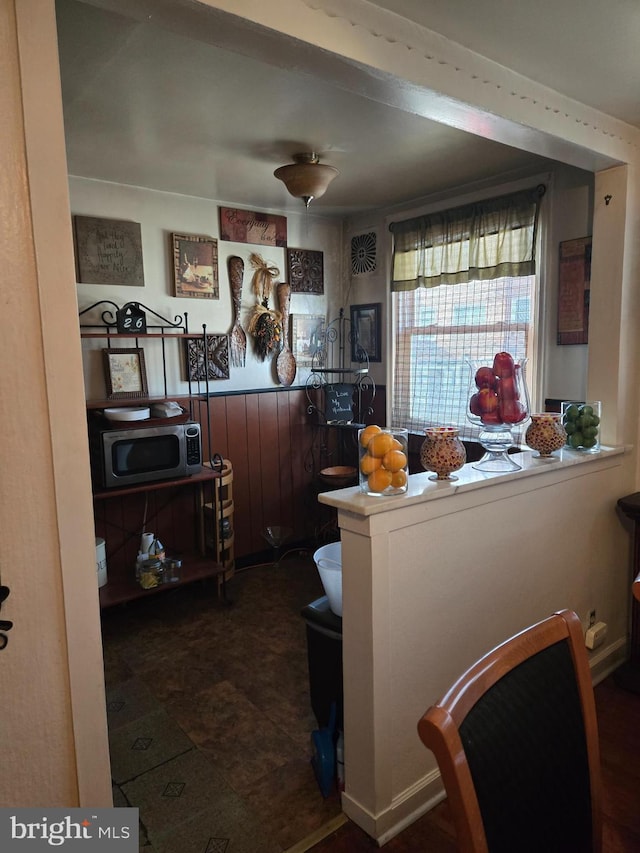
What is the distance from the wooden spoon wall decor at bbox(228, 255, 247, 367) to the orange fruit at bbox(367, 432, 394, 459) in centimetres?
216

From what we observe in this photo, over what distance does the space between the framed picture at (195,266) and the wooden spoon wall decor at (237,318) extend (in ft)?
0.35

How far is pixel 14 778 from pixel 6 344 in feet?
2.64

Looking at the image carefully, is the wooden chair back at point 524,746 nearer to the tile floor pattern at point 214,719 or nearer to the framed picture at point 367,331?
the tile floor pattern at point 214,719

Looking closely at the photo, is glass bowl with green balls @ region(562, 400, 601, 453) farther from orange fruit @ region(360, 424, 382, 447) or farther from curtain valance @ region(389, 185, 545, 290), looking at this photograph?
orange fruit @ region(360, 424, 382, 447)

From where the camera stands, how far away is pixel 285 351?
3.89m

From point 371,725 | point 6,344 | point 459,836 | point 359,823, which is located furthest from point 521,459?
point 6,344

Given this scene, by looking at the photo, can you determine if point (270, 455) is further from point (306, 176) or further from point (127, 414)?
point (306, 176)

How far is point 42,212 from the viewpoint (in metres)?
1.00

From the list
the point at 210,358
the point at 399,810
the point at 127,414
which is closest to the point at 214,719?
the point at 399,810

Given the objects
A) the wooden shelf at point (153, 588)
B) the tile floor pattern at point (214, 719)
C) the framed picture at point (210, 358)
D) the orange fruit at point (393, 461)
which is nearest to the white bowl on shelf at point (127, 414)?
the framed picture at point (210, 358)

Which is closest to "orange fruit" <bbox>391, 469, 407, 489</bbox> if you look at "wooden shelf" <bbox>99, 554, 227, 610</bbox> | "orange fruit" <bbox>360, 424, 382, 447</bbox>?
"orange fruit" <bbox>360, 424, 382, 447</bbox>

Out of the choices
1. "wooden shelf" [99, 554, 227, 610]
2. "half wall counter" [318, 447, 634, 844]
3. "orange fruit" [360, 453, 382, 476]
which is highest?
"orange fruit" [360, 453, 382, 476]

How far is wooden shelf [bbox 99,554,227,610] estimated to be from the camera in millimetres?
2889

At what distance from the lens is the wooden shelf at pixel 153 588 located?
9.48 ft
